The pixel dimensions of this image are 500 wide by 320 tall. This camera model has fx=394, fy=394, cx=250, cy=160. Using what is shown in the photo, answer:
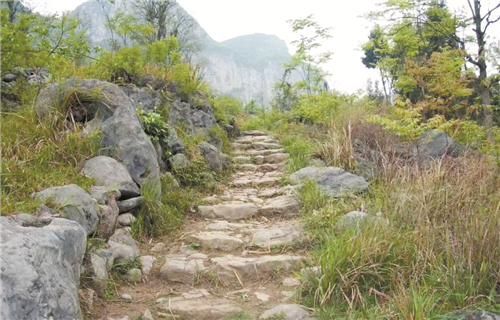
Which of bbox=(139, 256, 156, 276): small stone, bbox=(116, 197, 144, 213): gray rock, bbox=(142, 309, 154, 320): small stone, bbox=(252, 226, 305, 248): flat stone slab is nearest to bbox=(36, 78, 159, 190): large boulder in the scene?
bbox=(116, 197, 144, 213): gray rock

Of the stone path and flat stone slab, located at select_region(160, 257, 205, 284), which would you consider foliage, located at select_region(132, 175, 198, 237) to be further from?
flat stone slab, located at select_region(160, 257, 205, 284)

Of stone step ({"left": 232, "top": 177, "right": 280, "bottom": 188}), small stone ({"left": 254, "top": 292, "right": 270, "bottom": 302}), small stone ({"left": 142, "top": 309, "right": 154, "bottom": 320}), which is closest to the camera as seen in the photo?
small stone ({"left": 142, "top": 309, "right": 154, "bottom": 320})

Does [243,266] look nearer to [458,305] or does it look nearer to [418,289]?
[418,289]

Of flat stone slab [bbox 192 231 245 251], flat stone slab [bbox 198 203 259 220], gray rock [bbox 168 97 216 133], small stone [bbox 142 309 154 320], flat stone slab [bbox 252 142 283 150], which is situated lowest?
small stone [bbox 142 309 154 320]

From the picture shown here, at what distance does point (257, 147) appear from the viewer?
803 centimetres

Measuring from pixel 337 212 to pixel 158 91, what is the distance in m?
3.65

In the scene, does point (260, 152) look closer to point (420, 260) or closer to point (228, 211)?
point (228, 211)

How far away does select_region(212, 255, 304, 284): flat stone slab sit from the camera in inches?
131

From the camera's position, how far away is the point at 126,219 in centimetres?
371

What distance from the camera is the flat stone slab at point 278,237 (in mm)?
3843

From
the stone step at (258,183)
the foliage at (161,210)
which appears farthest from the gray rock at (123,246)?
the stone step at (258,183)

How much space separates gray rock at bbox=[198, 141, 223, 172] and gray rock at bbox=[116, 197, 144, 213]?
2.11 metres

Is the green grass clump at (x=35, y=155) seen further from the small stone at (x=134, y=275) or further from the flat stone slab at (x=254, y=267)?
the flat stone slab at (x=254, y=267)

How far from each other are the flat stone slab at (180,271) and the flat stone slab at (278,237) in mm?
779
